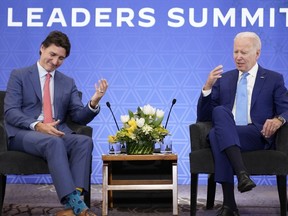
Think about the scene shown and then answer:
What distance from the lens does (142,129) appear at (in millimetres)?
3740

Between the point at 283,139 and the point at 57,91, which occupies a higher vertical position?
the point at 57,91

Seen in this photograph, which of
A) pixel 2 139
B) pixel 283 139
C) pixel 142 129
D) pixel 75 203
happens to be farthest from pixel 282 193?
pixel 2 139

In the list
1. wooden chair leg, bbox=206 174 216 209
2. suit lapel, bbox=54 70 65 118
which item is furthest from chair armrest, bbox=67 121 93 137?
wooden chair leg, bbox=206 174 216 209

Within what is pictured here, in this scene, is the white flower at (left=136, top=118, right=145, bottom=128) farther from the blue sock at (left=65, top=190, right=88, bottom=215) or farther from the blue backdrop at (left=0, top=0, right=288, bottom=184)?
the blue backdrop at (left=0, top=0, right=288, bottom=184)

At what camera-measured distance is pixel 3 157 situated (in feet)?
11.1

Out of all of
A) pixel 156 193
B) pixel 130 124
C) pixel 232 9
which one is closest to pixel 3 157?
pixel 130 124

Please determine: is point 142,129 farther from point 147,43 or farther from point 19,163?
point 147,43

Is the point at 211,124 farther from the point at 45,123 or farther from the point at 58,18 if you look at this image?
the point at 58,18

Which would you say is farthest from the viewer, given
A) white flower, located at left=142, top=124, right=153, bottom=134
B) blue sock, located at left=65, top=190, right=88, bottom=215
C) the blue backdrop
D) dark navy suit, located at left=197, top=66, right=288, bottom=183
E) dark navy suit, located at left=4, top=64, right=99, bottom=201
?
the blue backdrop

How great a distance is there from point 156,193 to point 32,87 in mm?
1224

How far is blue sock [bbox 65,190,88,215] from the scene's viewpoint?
10.0 ft

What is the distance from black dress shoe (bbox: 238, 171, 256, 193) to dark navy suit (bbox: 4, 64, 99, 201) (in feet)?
3.11

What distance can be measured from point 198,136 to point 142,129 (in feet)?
1.35

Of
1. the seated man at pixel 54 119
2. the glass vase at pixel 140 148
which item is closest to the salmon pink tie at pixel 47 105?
the seated man at pixel 54 119
